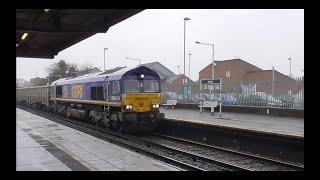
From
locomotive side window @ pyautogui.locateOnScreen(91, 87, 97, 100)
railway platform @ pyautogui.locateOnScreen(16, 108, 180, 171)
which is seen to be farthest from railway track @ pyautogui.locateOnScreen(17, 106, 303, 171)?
locomotive side window @ pyautogui.locateOnScreen(91, 87, 97, 100)

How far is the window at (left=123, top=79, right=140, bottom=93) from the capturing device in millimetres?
19656

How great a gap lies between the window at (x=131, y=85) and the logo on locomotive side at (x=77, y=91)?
6.90 m

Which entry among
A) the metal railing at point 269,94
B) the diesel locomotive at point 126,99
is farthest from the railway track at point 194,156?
the metal railing at point 269,94

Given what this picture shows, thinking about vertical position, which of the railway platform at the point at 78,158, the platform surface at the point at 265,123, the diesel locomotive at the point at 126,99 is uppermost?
the diesel locomotive at the point at 126,99

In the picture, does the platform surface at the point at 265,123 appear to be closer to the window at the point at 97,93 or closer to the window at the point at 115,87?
the window at the point at 115,87

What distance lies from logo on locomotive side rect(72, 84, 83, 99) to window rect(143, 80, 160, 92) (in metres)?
6.95

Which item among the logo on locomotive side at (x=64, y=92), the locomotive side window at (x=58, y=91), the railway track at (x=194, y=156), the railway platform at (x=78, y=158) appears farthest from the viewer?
the locomotive side window at (x=58, y=91)

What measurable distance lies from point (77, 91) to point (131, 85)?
26.7 ft

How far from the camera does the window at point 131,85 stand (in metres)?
19.7

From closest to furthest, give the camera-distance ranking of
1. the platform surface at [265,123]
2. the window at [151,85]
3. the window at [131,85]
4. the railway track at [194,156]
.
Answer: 1. the railway track at [194,156]
2. the platform surface at [265,123]
3. the window at [131,85]
4. the window at [151,85]

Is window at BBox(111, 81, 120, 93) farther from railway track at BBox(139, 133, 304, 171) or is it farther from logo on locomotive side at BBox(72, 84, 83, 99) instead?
logo on locomotive side at BBox(72, 84, 83, 99)
